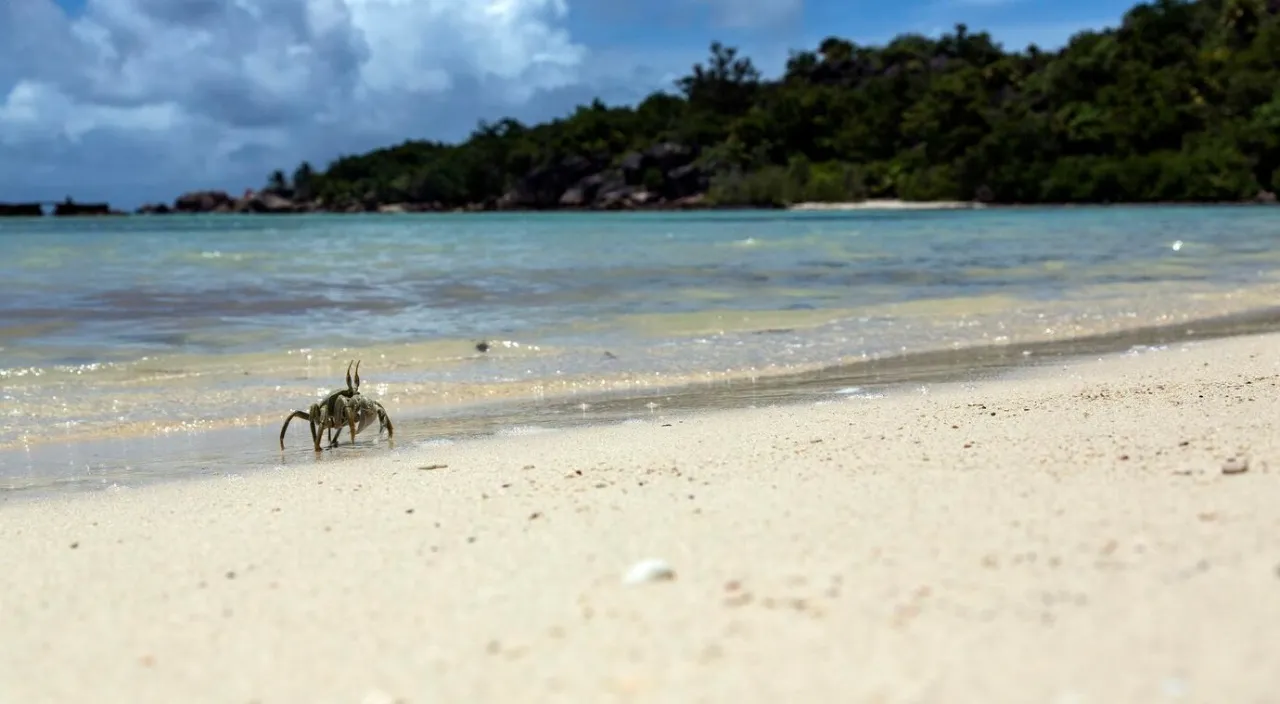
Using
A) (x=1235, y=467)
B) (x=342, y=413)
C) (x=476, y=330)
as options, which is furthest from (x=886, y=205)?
(x=1235, y=467)

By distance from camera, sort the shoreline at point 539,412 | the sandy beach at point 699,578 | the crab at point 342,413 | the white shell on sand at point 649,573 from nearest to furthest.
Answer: the sandy beach at point 699,578 → the white shell on sand at point 649,573 → the shoreline at point 539,412 → the crab at point 342,413

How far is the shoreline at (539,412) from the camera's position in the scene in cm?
613

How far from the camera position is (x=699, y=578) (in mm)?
3174

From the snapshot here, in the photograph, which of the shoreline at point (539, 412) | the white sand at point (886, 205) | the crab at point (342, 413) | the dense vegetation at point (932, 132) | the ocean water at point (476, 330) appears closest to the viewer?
the shoreline at point (539, 412)

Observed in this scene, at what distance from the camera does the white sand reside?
313ft

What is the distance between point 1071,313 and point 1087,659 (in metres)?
11.2

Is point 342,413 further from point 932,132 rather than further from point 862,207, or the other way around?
point 932,132

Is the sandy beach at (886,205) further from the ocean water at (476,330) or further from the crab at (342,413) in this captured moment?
the crab at (342,413)

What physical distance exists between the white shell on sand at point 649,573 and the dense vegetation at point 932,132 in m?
89.6

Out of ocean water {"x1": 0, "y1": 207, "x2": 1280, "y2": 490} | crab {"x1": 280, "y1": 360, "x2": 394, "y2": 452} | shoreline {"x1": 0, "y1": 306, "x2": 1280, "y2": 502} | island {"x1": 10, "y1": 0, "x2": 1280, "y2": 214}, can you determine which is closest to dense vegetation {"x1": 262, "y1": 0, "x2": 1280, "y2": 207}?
island {"x1": 10, "y1": 0, "x2": 1280, "y2": 214}

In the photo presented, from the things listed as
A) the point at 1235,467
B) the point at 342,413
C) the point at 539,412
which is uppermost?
the point at 1235,467

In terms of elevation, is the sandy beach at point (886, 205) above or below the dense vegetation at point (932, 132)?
below

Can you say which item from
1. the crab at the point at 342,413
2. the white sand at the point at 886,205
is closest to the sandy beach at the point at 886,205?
the white sand at the point at 886,205

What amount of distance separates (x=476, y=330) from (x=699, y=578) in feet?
30.5
